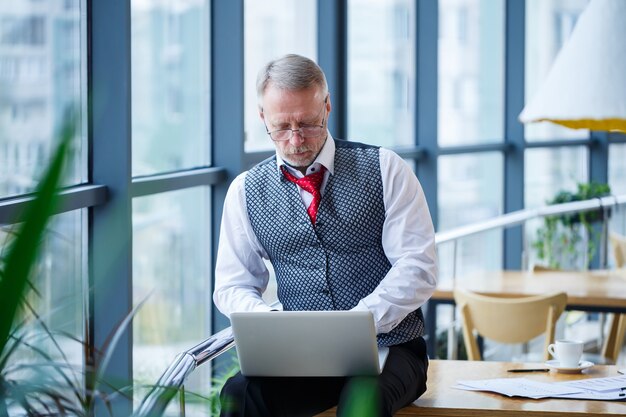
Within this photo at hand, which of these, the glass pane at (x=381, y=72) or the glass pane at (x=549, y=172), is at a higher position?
the glass pane at (x=381, y=72)

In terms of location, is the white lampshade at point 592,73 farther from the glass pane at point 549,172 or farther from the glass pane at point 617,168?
the glass pane at point 617,168

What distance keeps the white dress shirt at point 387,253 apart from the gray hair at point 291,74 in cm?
21

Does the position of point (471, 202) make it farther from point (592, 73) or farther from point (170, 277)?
point (592, 73)

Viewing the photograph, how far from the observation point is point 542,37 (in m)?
8.12

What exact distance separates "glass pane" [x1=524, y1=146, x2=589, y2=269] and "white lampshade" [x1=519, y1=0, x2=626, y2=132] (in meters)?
5.54

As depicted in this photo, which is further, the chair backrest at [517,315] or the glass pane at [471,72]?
the glass pane at [471,72]

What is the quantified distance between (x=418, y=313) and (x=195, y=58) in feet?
6.34

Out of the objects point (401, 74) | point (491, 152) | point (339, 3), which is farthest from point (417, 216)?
point (491, 152)

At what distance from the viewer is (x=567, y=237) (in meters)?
7.01

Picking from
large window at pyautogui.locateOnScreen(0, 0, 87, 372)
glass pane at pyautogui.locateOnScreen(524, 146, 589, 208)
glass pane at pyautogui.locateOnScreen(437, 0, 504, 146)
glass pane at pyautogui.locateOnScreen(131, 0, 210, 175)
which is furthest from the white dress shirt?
glass pane at pyautogui.locateOnScreen(524, 146, 589, 208)

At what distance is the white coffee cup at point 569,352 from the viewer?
275 centimetres

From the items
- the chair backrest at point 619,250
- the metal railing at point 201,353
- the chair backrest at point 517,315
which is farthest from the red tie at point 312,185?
the chair backrest at point 619,250

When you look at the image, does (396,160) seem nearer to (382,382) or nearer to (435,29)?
(382,382)

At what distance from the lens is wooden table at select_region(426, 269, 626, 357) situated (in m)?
4.32
